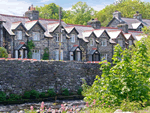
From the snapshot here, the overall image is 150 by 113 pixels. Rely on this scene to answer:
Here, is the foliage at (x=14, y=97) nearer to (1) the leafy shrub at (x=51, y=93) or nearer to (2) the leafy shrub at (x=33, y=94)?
(2) the leafy shrub at (x=33, y=94)

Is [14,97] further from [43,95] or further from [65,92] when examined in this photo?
[65,92]

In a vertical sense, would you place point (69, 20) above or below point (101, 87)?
above

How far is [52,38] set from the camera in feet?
128

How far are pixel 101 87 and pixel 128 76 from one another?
150 centimetres

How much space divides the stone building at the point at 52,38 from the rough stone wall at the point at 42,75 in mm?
7359

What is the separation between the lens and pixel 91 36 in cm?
4391

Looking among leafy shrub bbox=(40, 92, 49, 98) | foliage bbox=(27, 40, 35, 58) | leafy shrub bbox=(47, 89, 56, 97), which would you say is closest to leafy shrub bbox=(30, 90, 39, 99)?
leafy shrub bbox=(40, 92, 49, 98)

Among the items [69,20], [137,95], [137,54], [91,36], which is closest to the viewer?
[137,95]

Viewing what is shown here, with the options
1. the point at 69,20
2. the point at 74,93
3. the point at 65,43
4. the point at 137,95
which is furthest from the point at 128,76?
the point at 69,20

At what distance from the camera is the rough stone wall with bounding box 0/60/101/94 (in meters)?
25.1

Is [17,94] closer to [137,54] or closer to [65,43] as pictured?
[137,54]

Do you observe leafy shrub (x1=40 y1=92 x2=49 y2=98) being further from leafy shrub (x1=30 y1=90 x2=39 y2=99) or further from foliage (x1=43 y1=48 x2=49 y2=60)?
foliage (x1=43 y1=48 x2=49 y2=60)

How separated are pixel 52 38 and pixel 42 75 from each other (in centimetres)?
1240

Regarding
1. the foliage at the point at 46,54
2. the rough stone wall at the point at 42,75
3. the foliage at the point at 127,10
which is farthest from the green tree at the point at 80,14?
the rough stone wall at the point at 42,75
